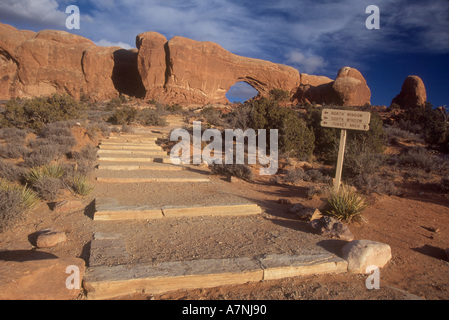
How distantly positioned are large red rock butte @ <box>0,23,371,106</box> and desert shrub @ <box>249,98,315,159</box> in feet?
92.0

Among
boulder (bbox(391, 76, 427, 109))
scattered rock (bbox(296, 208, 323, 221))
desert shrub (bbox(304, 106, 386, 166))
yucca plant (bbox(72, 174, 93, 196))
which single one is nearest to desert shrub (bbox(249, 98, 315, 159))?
desert shrub (bbox(304, 106, 386, 166))

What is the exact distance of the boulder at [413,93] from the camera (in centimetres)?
3541

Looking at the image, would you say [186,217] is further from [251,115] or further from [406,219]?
[251,115]

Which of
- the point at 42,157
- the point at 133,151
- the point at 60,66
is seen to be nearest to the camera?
the point at 42,157

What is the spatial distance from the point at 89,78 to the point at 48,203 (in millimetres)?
40377

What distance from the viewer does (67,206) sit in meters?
4.76

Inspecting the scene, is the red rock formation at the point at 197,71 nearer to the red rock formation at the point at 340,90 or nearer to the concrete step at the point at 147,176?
the red rock formation at the point at 340,90

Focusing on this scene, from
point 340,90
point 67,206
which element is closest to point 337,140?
point 67,206

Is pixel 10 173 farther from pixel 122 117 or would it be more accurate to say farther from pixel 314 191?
pixel 122 117

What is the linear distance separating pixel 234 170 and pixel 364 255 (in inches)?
215

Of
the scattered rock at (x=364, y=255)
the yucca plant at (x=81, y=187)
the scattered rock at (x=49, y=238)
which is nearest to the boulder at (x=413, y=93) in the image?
the scattered rock at (x=364, y=255)

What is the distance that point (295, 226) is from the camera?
4660 millimetres

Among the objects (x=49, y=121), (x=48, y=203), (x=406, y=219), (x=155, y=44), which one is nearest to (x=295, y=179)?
(x=406, y=219)

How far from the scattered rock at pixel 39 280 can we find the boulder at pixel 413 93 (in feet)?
138
